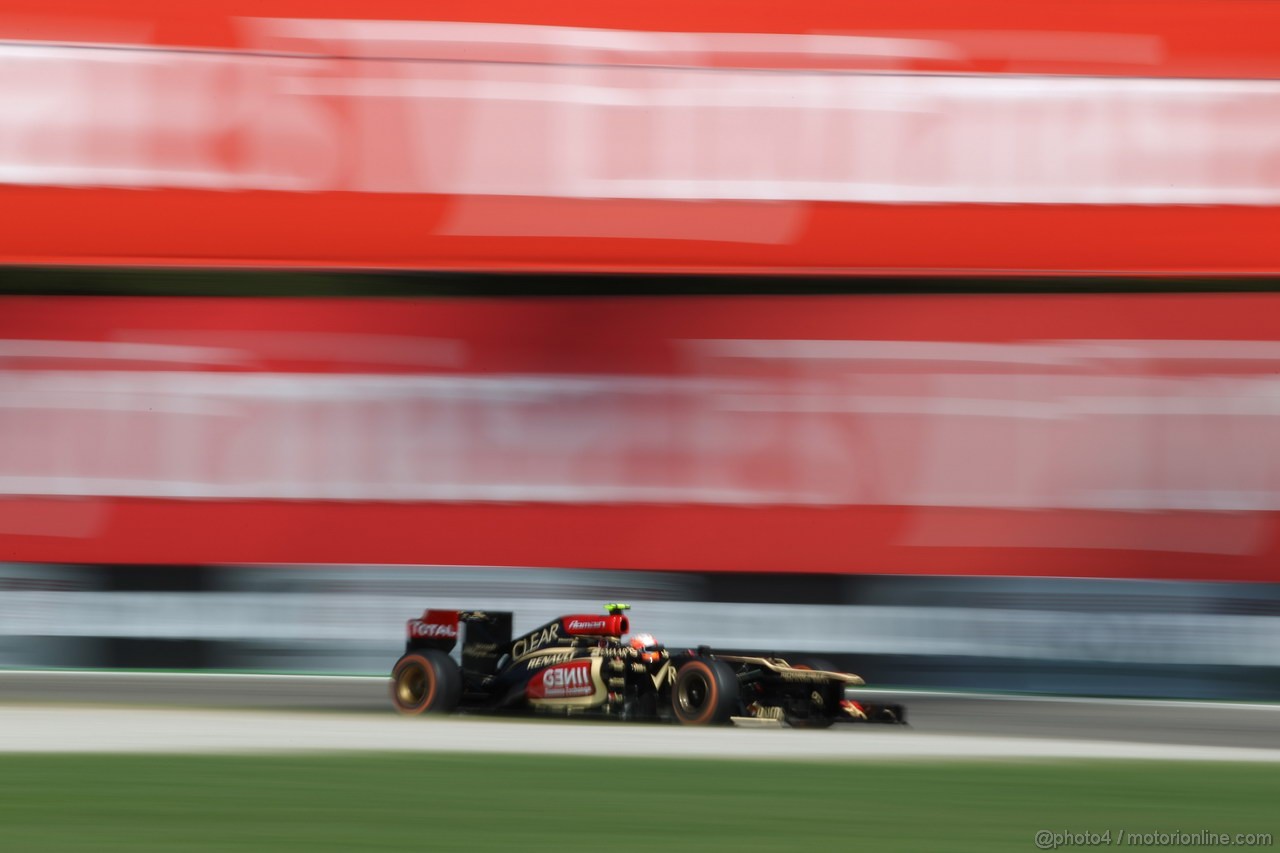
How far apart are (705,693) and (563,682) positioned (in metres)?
0.74

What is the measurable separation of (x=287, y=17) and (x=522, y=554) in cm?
400

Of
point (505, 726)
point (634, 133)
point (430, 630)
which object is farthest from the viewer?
point (634, 133)

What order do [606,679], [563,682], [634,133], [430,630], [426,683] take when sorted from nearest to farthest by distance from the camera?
[606,679]
[563,682]
[426,683]
[430,630]
[634,133]

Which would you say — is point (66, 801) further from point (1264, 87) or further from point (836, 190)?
point (1264, 87)

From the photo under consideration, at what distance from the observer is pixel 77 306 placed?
9.93 m

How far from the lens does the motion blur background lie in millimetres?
9672

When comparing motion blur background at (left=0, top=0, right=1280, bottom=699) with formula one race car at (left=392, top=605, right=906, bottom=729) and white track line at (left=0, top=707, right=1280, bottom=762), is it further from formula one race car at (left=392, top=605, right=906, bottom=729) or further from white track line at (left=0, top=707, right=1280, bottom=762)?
white track line at (left=0, top=707, right=1280, bottom=762)

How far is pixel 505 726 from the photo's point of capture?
7.00 meters

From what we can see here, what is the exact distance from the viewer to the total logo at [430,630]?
7.67 meters

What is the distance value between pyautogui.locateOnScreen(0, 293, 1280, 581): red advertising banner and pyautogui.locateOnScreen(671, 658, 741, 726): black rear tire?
99.5 inches

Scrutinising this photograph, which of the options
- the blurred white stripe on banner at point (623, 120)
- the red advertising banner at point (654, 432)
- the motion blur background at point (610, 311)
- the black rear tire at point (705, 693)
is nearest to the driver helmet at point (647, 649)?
the black rear tire at point (705, 693)

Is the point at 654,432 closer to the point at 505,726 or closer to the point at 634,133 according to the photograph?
the point at 634,133

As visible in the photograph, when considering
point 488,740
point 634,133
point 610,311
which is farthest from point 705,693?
point 634,133

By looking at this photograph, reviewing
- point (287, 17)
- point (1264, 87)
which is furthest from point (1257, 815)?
point (287, 17)
